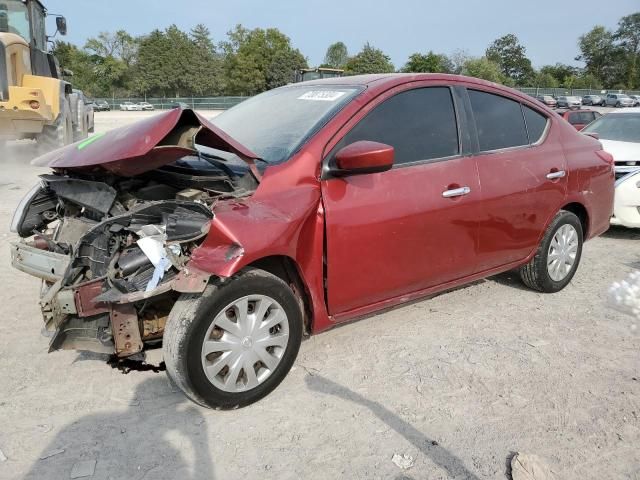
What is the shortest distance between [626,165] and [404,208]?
15.7 ft

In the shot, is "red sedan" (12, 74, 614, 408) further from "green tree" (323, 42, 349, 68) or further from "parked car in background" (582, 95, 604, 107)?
"green tree" (323, 42, 349, 68)

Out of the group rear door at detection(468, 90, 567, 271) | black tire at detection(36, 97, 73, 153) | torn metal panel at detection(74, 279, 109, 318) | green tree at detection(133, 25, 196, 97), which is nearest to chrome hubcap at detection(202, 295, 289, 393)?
torn metal panel at detection(74, 279, 109, 318)

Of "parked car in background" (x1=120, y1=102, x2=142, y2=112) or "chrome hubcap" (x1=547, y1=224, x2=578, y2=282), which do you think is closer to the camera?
"chrome hubcap" (x1=547, y1=224, x2=578, y2=282)

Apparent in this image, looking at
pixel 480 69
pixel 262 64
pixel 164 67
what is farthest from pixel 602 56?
pixel 164 67

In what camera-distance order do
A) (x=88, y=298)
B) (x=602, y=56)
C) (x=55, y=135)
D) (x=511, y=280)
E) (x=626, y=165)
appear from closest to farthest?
1. (x=88, y=298)
2. (x=511, y=280)
3. (x=626, y=165)
4. (x=55, y=135)
5. (x=602, y=56)

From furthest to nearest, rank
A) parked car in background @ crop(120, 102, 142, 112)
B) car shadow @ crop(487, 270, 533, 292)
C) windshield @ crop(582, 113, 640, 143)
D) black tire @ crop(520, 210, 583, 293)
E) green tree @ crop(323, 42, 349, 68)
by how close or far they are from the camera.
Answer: green tree @ crop(323, 42, 349, 68) → parked car in background @ crop(120, 102, 142, 112) → windshield @ crop(582, 113, 640, 143) → car shadow @ crop(487, 270, 533, 292) → black tire @ crop(520, 210, 583, 293)

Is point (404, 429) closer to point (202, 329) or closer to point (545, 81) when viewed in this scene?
point (202, 329)

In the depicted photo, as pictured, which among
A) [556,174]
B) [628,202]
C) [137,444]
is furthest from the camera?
[628,202]

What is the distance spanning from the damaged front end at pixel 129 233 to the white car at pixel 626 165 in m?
5.19

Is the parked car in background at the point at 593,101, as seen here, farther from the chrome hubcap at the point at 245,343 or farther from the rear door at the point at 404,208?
the chrome hubcap at the point at 245,343

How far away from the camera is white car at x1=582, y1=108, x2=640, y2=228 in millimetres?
6289

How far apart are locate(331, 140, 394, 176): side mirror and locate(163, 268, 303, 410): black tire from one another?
29.0 inches

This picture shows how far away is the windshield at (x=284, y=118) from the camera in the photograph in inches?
125

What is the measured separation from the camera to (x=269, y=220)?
273 centimetres
